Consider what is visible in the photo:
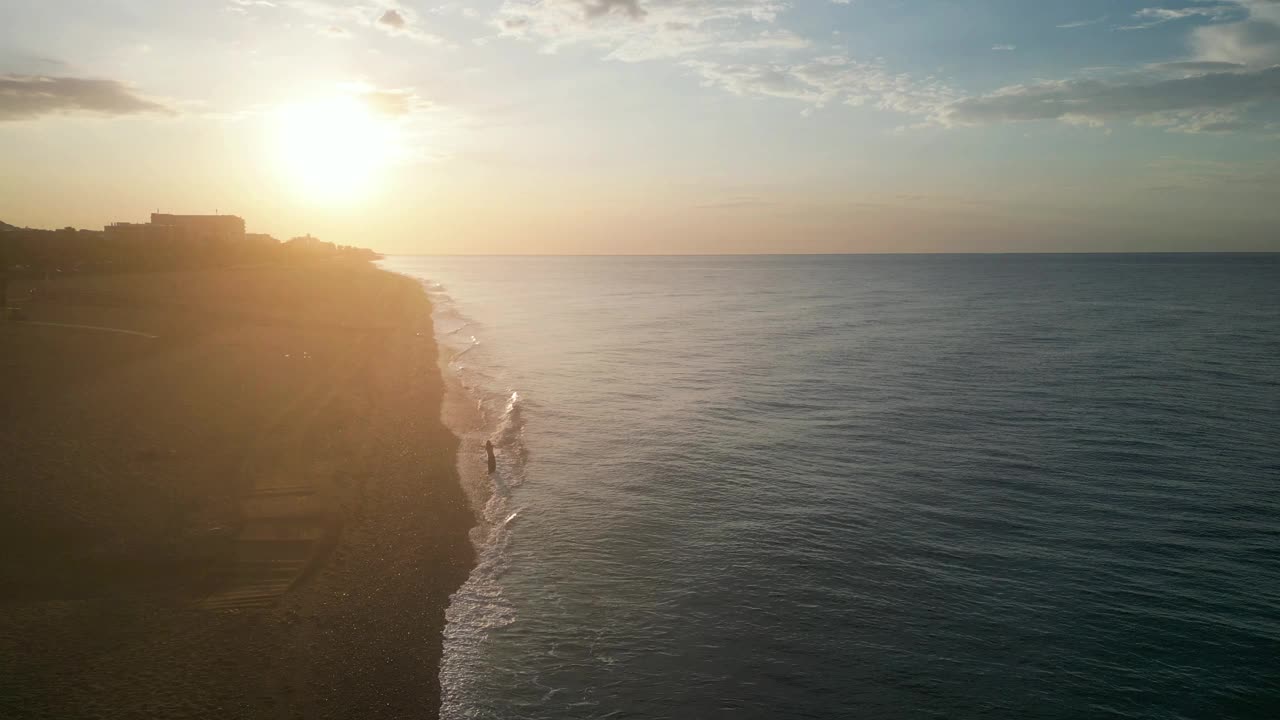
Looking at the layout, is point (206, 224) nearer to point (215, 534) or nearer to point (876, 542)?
point (215, 534)

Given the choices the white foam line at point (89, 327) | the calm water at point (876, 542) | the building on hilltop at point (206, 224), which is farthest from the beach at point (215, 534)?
the building on hilltop at point (206, 224)

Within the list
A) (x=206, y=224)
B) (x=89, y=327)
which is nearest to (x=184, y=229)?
(x=206, y=224)

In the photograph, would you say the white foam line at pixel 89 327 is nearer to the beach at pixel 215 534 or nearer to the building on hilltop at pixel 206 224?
the beach at pixel 215 534

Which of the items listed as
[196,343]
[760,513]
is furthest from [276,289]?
[760,513]

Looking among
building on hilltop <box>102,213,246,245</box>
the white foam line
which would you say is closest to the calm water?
Result: the white foam line

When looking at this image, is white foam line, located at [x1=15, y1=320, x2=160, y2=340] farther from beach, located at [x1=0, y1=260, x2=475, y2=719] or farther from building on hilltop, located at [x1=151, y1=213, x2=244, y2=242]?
building on hilltop, located at [x1=151, y1=213, x2=244, y2=242]
